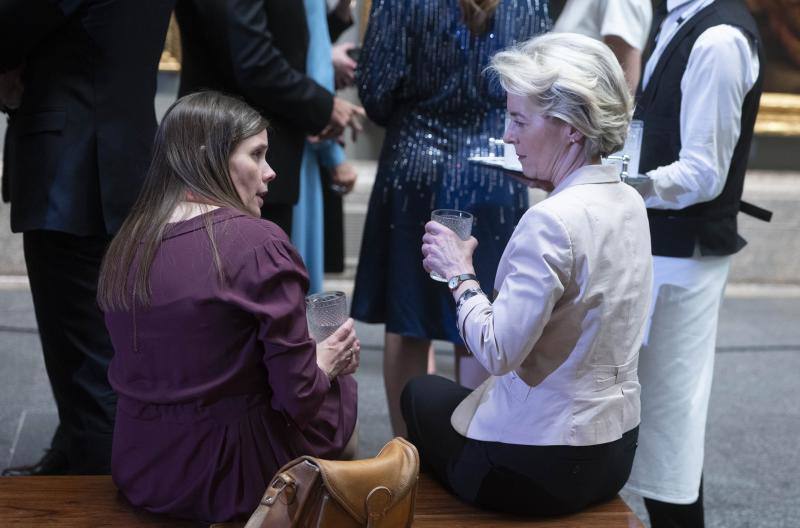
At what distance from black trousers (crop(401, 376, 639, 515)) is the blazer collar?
515 millimetres

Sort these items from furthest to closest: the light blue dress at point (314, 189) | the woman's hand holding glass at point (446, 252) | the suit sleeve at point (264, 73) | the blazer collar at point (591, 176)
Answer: the light blue dress at point (314, 189) → the suit sleeve at point (264, 73) → the woman's hand holding glass at point (446, 252) → the blazer collar at point (591, 176)

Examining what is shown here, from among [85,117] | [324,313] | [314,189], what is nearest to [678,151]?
[324,313]

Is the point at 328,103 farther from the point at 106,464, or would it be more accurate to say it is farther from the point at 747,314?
the point at 747,314

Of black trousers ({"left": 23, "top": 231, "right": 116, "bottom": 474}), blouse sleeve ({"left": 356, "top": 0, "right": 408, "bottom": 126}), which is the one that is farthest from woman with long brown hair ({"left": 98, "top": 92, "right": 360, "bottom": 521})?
blouse sleeve ({"left": 356, "top": 0, "right": 408, "bottom": 126})

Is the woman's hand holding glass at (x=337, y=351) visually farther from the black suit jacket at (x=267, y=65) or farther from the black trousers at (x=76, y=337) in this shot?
the black suit jacket at (x=267, y=65)

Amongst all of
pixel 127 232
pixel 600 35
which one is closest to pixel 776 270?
pixel 600 35

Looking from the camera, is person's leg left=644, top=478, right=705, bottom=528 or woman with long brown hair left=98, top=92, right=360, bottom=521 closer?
woman with long brown hair left=98, top=92, right=360, bottom=521

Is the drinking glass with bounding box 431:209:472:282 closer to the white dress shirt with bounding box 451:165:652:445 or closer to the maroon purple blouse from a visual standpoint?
the white dress shirt with bounding box 451:165:652:445

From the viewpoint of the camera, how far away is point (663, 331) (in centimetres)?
258

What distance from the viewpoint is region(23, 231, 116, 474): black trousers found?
2.56 meters

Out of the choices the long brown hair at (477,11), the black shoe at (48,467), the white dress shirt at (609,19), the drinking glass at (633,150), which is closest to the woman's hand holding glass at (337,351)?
the drinking glass at (633,150)

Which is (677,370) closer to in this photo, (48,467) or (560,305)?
(560,305)

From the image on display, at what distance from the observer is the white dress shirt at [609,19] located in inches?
120

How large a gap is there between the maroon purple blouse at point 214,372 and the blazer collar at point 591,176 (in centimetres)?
54
